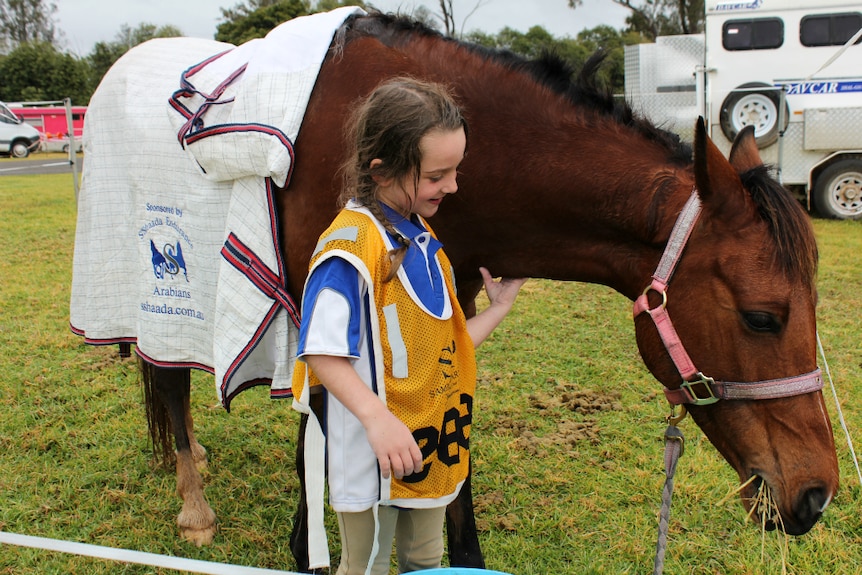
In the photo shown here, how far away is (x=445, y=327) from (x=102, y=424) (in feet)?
9.23

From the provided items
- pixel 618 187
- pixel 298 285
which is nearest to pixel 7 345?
pixel 298 285

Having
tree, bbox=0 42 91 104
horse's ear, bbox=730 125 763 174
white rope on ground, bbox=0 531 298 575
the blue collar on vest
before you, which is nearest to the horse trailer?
horse's ear, bbox=730 125 763 174

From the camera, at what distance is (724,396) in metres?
1.68

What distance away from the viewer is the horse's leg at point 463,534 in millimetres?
2344

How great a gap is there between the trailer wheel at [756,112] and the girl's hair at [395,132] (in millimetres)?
8836

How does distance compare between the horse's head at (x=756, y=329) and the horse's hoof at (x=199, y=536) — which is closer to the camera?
the horse's head at (x=756, y=329)

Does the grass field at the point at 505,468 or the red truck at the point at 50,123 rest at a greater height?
the red truck at the point at 50,123

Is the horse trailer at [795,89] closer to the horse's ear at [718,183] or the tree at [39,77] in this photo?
the horse's ear at [718,183]

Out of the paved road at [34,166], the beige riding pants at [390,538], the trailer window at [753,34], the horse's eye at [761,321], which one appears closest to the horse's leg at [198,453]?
the beige riding pants at [390,538]

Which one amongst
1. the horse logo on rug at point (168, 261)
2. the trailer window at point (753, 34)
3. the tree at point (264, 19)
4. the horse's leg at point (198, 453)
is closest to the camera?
the horse logo on rug at point (168, 261)

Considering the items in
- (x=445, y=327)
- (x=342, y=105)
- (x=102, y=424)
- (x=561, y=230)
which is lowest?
(x=102, y=424)

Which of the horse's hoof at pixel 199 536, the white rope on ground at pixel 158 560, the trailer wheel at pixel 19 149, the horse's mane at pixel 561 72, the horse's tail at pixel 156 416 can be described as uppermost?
the trailer wheel at pixel 19 149

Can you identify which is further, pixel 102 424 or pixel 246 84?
pixel 102 424

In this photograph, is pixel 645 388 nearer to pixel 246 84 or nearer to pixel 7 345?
pixel 246 84
